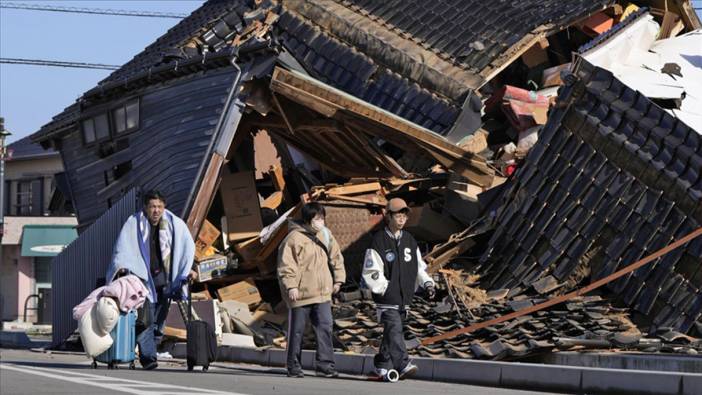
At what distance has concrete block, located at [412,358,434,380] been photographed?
1264 cm

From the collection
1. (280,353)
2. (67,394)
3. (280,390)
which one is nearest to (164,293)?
(280,353)

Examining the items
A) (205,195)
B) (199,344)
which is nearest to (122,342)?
(199,344)

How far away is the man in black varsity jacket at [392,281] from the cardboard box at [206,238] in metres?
8.48

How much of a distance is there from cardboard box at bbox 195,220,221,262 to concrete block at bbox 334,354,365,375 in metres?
6.51

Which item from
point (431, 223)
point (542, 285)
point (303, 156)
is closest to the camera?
point (542, 285)

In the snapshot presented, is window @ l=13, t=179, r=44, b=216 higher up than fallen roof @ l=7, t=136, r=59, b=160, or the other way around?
fallen roof @ l=7, t=136, r=59, b=160

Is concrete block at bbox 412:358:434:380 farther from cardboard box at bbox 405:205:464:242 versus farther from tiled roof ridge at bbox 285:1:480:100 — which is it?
tiled roof ridge at bbox 285:1:480:100

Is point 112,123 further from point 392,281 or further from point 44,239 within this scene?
point 44,239

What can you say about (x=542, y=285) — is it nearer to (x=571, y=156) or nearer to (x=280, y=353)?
(x=571, y=156)

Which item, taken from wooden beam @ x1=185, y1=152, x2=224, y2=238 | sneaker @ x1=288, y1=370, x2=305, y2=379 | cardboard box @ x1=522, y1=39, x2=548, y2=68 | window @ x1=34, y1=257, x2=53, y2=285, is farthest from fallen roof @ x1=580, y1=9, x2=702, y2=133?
window @ x1=34, y1=257, x2=53, y2=285

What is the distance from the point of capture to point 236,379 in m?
11.3

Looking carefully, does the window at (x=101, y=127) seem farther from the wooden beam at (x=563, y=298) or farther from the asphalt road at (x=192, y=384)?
the asphalt road at (x=192, y=384)

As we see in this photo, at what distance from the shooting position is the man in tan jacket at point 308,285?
1221 cm

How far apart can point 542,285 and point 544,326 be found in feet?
6.82
